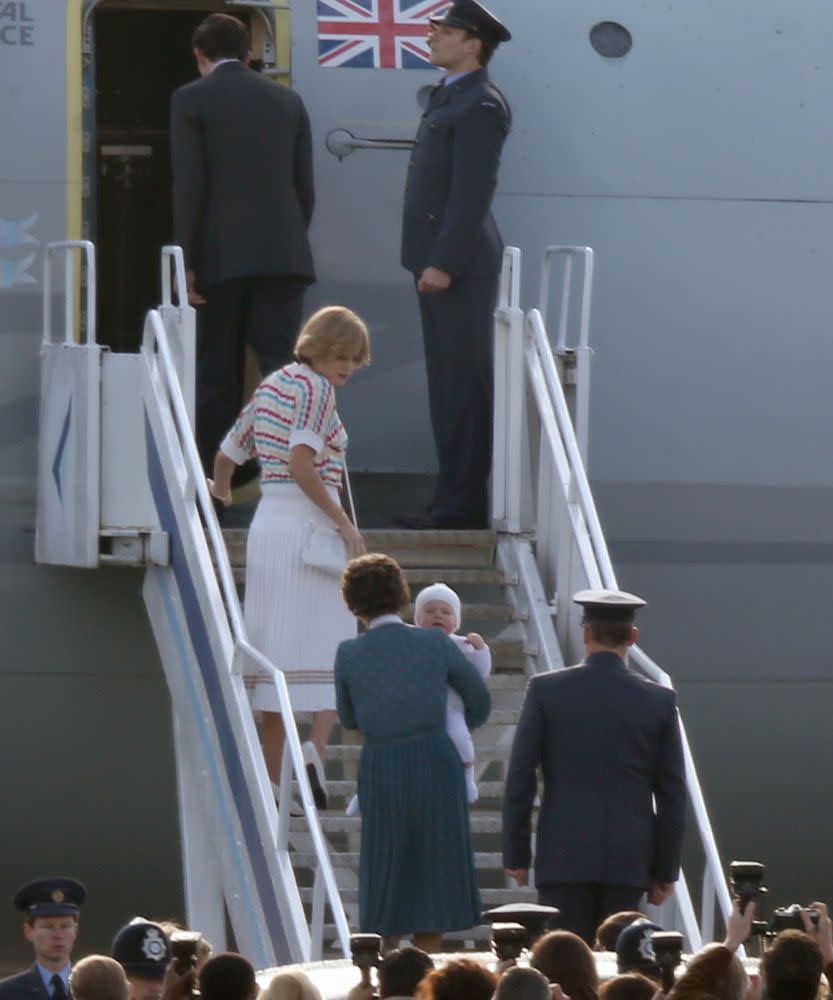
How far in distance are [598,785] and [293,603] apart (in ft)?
5.31

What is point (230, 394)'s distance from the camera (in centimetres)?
959

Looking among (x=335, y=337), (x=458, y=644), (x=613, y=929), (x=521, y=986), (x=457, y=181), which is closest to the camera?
(x=521, y=986)

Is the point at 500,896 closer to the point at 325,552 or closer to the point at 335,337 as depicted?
the point at 325,552

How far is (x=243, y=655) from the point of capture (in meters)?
8.02

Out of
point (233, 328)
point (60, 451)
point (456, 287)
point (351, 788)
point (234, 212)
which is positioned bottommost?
point (351, 788)

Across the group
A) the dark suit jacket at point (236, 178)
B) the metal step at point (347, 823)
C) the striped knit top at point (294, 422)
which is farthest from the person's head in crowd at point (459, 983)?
the dark suit jacket at point (236, 178)

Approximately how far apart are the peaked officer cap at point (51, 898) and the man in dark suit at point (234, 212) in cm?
320

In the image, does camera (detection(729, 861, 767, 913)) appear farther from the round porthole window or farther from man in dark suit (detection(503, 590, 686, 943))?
the round porthole window

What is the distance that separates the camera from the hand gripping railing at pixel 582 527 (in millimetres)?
7363

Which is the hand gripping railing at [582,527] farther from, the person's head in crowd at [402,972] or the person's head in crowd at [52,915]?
the person's head in crowd at [402,972]

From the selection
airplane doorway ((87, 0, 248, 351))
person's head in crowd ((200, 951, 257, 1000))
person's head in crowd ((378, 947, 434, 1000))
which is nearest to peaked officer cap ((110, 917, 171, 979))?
person's head in crowd ((200, 951, 257, 1000))

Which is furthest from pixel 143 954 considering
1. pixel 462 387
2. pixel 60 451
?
pixel 60 451

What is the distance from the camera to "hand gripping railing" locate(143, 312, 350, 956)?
7168 mm

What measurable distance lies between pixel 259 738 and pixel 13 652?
205 cm
